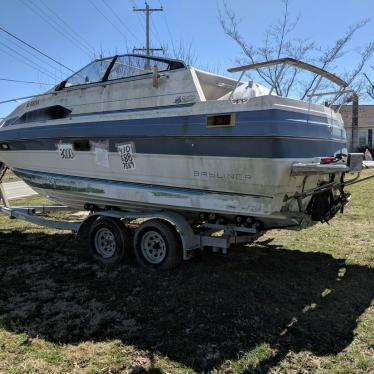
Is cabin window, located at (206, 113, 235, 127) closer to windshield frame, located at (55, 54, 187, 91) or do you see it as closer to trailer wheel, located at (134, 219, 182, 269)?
windshield frame, located at (55, 54, 187, 91)

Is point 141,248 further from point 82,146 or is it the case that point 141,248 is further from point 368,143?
point 368,143

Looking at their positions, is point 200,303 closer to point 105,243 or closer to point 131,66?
point 105,243

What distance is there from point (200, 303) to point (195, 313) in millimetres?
233

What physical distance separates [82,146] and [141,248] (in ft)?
5.42

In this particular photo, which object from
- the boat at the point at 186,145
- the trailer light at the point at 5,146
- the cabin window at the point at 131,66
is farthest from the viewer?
the trailer light at the point at 5,146

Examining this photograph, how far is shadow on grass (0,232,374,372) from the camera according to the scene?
3.81 meters

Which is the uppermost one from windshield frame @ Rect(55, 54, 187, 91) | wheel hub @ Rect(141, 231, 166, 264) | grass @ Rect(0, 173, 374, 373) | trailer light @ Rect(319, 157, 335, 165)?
windshield frame @ Rect(55, 54, 187, 91)

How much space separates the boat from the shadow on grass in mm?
724

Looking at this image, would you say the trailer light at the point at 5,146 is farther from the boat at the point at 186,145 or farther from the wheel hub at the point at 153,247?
the wheel hub at the point at 153,247

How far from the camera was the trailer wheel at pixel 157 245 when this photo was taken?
556cm

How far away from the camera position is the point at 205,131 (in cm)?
498

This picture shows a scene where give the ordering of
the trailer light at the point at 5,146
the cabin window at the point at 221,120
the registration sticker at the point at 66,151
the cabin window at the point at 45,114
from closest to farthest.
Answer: the cabin window at the point at 221,120, the registration sticker at the point at 66,151, the cabin window at the point at 45,114, the trailer light at the point at 5,146

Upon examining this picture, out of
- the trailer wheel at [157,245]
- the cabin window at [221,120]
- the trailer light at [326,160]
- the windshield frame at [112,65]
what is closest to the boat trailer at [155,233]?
the trailer wheel at [157,245]

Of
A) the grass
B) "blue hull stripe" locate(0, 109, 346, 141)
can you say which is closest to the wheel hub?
the grass
